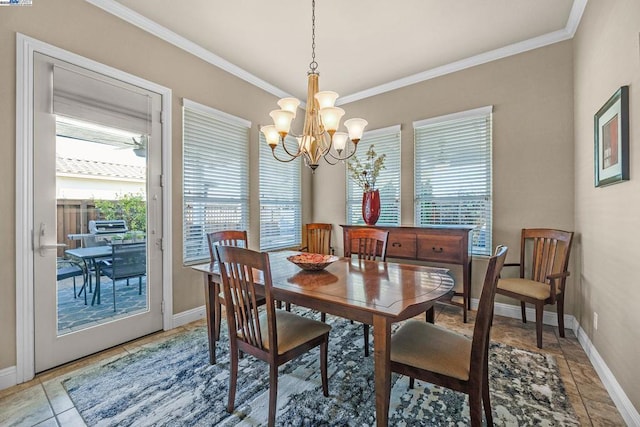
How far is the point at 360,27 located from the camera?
2.79 m

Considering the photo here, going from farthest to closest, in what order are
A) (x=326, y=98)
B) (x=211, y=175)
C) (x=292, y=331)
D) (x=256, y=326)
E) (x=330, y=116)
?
(x=211, y=175) → (x=326, y=98) → (x=330, y=116) → (x=292, y=331) → (x=256, y=326)

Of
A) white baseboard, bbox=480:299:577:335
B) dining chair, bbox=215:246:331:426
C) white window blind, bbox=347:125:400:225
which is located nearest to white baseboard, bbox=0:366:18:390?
dining chair, bbox=215:246:331:426

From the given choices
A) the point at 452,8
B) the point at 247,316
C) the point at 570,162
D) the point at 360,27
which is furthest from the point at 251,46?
the point at 570,162

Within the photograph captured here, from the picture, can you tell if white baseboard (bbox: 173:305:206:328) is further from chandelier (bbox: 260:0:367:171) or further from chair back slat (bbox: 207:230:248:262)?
chandelier (bbox: 260:0:367:171)

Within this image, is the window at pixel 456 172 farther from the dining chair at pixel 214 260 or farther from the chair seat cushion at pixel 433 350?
the dining chair at pixel 214 260

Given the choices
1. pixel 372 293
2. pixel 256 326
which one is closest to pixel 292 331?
pixel 256 326

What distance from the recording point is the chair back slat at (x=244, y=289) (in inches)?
60.1

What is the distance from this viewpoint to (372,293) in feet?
5.25

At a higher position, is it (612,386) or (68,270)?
(68,270)

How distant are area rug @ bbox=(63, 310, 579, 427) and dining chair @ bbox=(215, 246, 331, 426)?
0.16 m

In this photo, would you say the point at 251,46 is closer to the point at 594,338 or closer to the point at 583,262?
the point at 583,262

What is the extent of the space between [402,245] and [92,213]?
10.2ft

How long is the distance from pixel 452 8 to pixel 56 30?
10.6 ft

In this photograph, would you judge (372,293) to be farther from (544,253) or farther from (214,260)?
(544,253)
